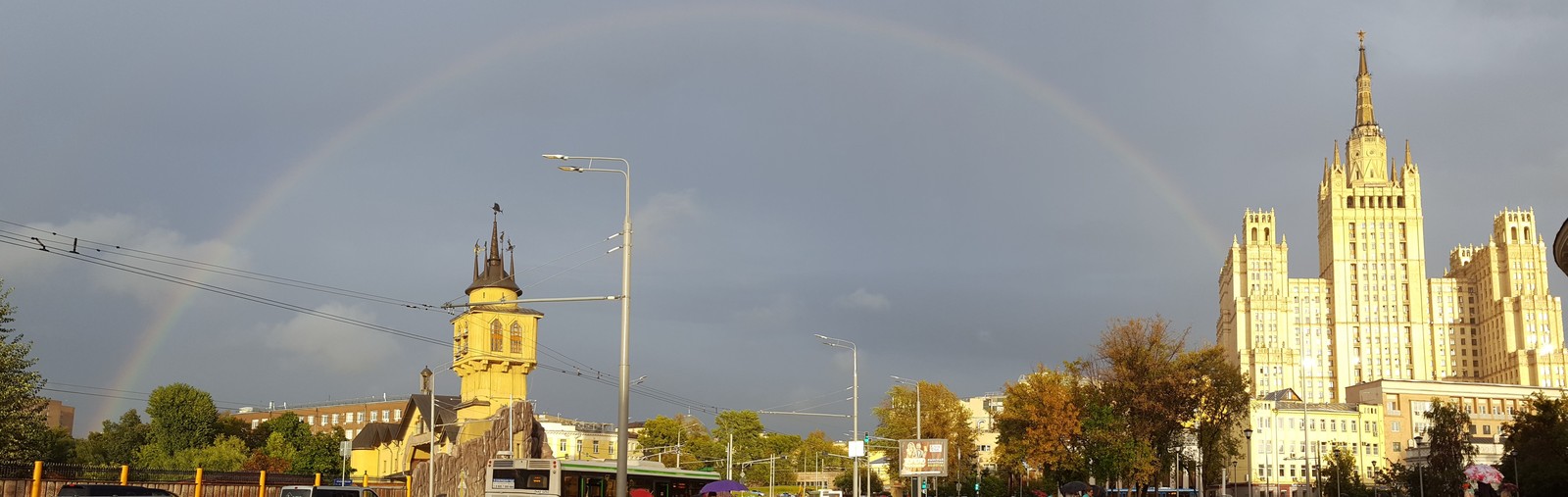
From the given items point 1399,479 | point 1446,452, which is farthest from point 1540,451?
point 1399,479

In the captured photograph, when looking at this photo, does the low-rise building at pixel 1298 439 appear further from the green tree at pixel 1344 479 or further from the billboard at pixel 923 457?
the billboard at pixel 923 457

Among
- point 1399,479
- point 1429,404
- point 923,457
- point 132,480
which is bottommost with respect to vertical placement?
point 1399,479

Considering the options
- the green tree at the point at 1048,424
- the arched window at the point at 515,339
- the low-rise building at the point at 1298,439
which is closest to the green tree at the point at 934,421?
the green tree at the point at 1048,424

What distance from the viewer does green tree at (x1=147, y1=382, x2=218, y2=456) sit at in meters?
128

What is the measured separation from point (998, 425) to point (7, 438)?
177 feet

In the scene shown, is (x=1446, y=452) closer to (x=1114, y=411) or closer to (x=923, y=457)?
(x=1114, y=411)

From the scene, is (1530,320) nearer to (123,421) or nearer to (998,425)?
(998,425)

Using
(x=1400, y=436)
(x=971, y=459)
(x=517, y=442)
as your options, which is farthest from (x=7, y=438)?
(x=1400, y=436)

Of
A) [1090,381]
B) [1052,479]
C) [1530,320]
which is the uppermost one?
[1530,320]

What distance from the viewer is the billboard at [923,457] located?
220 feet

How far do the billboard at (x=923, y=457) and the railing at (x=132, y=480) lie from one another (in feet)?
94.1

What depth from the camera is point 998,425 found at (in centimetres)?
8256

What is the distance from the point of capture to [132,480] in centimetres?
5053

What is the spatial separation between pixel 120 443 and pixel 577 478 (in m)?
98.1
